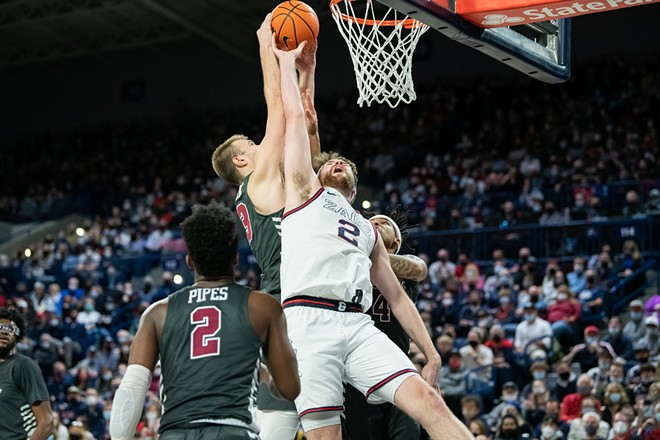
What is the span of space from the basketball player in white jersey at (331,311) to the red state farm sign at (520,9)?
1.37 m

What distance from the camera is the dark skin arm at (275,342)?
4.02 m

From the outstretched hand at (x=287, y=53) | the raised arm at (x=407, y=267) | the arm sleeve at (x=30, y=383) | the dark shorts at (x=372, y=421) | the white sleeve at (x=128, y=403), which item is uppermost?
the outstretched hand at (x=287, y=53)

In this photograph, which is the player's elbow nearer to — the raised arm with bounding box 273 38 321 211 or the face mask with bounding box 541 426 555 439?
the raised arm with bounding box 273 38 321 211

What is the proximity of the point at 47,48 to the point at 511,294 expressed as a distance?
1959 cm

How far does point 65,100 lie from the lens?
31.0m

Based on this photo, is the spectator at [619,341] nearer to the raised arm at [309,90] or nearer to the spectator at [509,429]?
the spectator at [509,429]

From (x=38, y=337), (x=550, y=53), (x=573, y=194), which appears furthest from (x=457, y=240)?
(x=550, y=53)

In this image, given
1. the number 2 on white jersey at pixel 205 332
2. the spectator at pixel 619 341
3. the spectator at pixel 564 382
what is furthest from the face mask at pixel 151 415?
the number 2 on white jersey at pixel 205 332

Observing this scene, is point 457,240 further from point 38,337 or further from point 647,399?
point 38,337

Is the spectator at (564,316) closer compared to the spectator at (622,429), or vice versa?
the spectator at (622,429)

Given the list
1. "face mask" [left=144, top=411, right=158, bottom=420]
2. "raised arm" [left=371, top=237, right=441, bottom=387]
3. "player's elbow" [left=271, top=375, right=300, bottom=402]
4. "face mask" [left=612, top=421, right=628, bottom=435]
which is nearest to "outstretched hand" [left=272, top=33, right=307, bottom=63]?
"raised arm" [left=371, top=237, right=441, bottom=387]

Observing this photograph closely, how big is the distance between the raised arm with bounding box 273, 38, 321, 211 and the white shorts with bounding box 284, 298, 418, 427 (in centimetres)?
64

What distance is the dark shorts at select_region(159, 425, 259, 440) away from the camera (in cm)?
387

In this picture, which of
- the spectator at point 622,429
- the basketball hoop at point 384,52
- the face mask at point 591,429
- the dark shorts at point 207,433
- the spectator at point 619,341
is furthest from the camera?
the spectator at point 619,341
